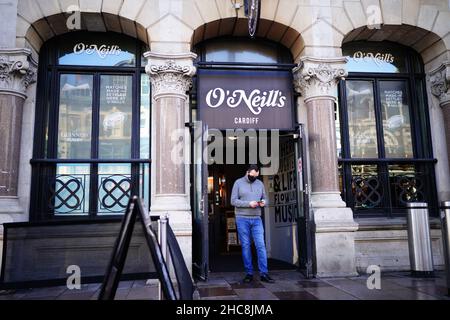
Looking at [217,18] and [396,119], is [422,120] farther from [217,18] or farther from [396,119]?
[217,18]

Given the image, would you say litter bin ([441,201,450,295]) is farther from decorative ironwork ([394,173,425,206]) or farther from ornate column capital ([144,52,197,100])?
ornate column capital ([144,52,197,100])

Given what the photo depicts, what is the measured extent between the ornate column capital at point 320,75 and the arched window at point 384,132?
3.28 feet

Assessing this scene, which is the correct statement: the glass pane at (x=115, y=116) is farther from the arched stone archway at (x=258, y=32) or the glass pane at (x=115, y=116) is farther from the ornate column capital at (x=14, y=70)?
the arched stone archway at (x=258, y=32)

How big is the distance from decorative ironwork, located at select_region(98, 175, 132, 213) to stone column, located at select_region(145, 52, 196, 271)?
663 mm

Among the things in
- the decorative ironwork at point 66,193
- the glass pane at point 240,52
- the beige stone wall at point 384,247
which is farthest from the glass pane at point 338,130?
the decorative ironwork at point 66,193

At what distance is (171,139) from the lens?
769 centimetres

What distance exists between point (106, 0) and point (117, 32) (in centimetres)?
82

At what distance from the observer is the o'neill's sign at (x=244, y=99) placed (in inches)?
324

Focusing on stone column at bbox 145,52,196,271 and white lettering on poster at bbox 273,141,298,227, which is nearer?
stone column at bbox 145,52,196,271

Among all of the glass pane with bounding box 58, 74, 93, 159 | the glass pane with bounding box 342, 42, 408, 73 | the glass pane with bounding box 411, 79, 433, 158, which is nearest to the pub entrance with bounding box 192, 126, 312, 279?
the glass pane with bounding box 58, 74, 93, 159

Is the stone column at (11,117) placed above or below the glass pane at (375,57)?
below

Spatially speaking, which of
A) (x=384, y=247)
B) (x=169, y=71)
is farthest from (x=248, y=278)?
(x=169, y=71)

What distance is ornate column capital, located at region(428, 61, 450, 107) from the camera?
873 centimetres

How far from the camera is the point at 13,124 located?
748cm
